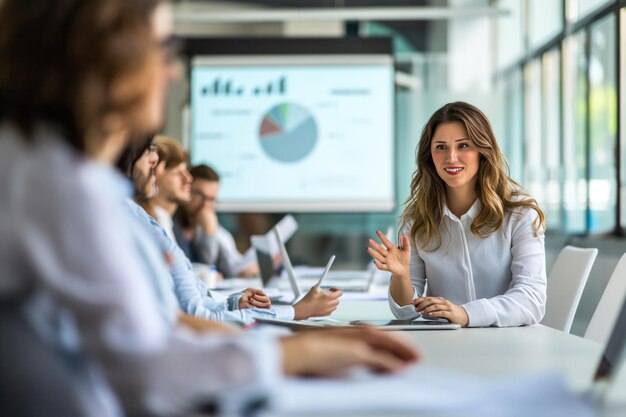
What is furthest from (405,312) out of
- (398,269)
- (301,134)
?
(301,134)

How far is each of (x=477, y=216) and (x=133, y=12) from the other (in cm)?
226

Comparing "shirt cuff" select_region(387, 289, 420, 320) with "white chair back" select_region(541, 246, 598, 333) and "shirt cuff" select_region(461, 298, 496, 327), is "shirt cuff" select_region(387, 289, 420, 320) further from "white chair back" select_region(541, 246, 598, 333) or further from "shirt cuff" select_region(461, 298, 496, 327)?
"white chair back" select_region(541, 246, 598, 333)

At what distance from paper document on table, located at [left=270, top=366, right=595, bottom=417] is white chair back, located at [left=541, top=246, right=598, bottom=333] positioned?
1.87 meters

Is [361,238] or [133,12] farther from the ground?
[133,12]

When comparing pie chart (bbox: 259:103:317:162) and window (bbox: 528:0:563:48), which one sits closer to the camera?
window (bbox: 528:0:563:48)

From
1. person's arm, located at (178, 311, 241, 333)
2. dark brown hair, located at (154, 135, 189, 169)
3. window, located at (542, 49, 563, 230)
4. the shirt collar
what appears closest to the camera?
person's arm, located at (178, 311, 241, 333)

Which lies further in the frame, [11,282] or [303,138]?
[303,138]

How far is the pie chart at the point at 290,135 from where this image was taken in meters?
9.19

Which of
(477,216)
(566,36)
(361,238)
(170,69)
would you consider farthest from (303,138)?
(170,69)

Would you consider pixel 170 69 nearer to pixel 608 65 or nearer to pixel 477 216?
pixel 477 216

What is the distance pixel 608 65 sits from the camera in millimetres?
6570

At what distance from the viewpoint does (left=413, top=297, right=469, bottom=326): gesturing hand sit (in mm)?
2609

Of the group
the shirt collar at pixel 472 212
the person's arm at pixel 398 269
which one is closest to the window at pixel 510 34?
the shirt collar at pixel 472 212

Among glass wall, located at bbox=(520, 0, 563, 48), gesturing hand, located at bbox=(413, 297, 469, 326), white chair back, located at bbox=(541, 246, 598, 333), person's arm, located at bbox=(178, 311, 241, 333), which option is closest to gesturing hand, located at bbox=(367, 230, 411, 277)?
gesturing hand, located at bbox=(413, 297, 469, 326)
